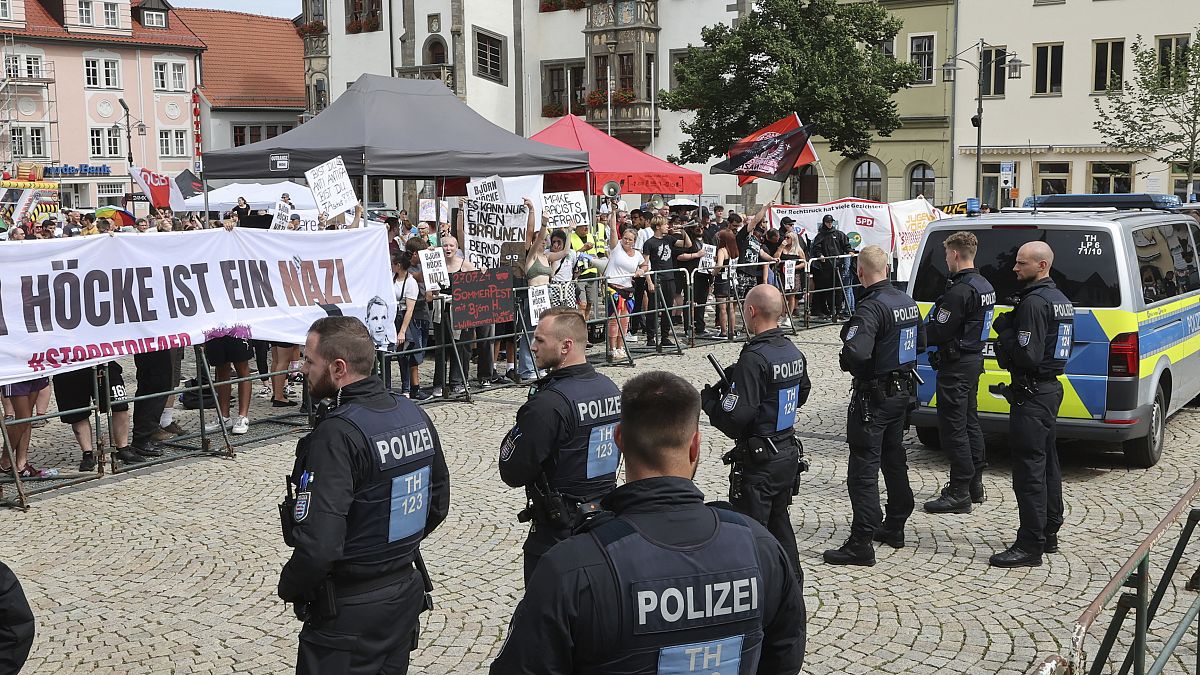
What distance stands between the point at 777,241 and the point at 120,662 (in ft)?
47.9

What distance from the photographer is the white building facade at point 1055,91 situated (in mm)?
42219

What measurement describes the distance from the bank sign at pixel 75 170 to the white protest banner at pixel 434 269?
55.4 m

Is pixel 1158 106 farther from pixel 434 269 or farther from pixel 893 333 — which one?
pixel 893 333

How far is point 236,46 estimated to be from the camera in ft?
233

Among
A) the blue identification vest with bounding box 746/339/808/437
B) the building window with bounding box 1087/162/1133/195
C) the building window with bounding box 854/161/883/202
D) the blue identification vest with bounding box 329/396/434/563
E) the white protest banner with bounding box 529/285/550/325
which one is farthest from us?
the building window with bounding box 854/161/883/202

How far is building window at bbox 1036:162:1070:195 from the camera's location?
1734 inches

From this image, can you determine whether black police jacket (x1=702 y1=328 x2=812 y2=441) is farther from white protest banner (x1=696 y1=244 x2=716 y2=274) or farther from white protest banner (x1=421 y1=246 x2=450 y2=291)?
white protest banner (x1=696 y1=244 x2=716 y2=274)

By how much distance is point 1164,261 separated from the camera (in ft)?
32.5

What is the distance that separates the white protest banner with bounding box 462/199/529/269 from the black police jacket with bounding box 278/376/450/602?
9.51 m

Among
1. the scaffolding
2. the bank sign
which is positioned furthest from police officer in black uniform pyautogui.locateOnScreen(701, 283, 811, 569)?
the scaffolding

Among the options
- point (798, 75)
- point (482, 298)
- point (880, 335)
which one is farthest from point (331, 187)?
point (798, 75)

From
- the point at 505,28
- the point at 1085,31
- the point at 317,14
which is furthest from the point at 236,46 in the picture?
the point at 1085,31

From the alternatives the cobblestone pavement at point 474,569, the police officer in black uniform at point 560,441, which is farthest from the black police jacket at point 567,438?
the cobblestone pavement at point 474,569

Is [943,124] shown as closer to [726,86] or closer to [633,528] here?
[726,86]
